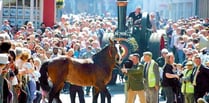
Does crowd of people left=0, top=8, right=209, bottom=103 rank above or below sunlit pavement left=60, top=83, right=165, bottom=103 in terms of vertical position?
above

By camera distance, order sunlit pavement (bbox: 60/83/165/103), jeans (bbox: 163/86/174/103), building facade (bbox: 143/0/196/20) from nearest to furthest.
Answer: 1. jeans (bbox: 163/86/174/103)
2. sunlit pavement (bbox: 60/83/165/103)
3. building facade (bbox: 143/0/196/20)

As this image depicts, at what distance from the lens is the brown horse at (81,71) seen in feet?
53.3

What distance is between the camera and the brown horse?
16234 millimetres

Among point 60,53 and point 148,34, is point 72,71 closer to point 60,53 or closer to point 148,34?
point 60,53

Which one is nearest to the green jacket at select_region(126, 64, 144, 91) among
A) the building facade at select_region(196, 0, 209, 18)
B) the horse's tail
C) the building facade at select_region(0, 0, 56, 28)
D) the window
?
the horse's tail

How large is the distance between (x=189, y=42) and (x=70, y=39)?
15.0 feet

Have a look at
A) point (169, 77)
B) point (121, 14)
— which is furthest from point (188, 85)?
point (121, 14)

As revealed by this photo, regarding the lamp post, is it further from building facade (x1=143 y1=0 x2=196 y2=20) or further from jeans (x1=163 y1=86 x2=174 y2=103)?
building facade (x1=143 y1=0 x2=196 y2=20)

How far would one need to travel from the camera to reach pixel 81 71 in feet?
54.7

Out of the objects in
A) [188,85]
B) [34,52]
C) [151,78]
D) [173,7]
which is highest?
[173,7]

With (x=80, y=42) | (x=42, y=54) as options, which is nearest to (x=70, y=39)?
(x=80, y=42)

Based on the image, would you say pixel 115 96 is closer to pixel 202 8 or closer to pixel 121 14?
pixel 121 14

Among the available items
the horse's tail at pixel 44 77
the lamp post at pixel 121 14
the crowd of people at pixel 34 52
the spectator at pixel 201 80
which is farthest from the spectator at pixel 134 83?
the lamp post at pixel 121 14

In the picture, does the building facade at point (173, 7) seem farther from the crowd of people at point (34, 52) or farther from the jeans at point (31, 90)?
the jeans at point (31, 90)
